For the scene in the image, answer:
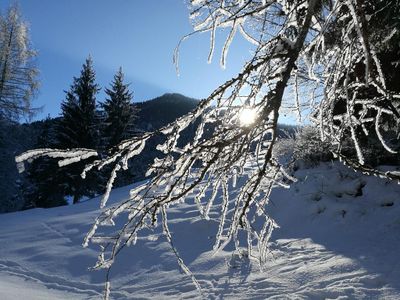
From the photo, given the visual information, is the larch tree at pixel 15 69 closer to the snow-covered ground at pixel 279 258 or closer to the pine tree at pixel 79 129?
the pine tree at pixel 79 129

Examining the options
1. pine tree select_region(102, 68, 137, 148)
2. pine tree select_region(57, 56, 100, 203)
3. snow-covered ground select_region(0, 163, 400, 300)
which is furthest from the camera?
pine tree select_region(102, 68, 137, 148)

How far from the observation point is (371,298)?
3801mm

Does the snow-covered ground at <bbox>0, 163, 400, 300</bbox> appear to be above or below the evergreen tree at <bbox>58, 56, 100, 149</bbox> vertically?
below

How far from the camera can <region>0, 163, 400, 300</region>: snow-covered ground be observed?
14.4ft

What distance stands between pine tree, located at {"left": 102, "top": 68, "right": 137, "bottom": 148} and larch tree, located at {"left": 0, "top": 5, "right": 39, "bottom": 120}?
461 cm

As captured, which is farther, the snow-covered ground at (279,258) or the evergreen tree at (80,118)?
the evergreen tree at (80,118)

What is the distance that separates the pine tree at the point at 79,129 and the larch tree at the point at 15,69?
213 cm

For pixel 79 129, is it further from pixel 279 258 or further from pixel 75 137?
pixel 279 258

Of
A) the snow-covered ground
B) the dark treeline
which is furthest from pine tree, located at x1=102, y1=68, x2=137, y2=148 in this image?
the snow-covered ground

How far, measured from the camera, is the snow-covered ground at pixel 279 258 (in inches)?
173

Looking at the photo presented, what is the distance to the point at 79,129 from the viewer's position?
21.0 metres

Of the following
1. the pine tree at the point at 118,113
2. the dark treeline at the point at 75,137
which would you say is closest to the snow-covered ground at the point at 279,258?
the dark treeline at the point at 75,137

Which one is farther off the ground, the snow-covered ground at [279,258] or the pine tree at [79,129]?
the pine tree at [79,129]

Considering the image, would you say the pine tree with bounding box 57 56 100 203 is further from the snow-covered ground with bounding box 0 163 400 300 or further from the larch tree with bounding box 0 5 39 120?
the snow-covered ground with bounding box 0 163 400 300
